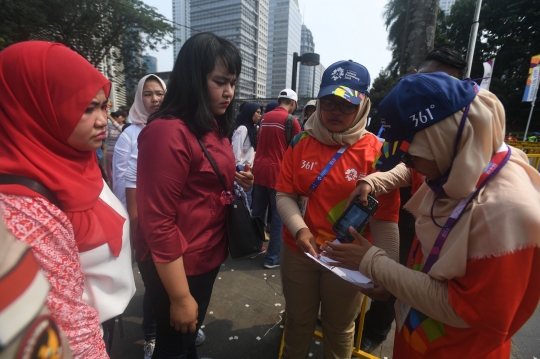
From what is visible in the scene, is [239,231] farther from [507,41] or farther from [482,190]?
[507,41]

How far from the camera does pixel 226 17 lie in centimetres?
2534

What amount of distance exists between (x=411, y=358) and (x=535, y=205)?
2.66ft

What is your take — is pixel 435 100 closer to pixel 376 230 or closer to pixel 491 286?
pixel 491 286

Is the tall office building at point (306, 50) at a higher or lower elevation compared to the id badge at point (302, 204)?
higher

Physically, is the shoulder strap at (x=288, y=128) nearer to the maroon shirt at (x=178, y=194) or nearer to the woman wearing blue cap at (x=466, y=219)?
the maroon shirt at (x=178, y=194)

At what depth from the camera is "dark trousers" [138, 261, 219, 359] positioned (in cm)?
141

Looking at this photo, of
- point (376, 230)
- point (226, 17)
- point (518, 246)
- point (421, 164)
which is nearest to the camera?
point (518, 246)

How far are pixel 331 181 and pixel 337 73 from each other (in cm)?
64

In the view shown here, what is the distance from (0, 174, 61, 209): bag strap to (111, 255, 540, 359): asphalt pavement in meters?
1.99

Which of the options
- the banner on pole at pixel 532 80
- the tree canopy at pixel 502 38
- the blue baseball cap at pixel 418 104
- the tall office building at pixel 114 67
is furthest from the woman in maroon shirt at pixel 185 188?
the tree canopy at pixel 502 38

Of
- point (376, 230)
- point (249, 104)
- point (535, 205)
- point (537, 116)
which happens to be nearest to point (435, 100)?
point (535, 205)

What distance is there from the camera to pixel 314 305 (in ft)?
6.04

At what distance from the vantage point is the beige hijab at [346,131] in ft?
5.48

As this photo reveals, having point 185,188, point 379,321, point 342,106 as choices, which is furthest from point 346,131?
point 379,321
